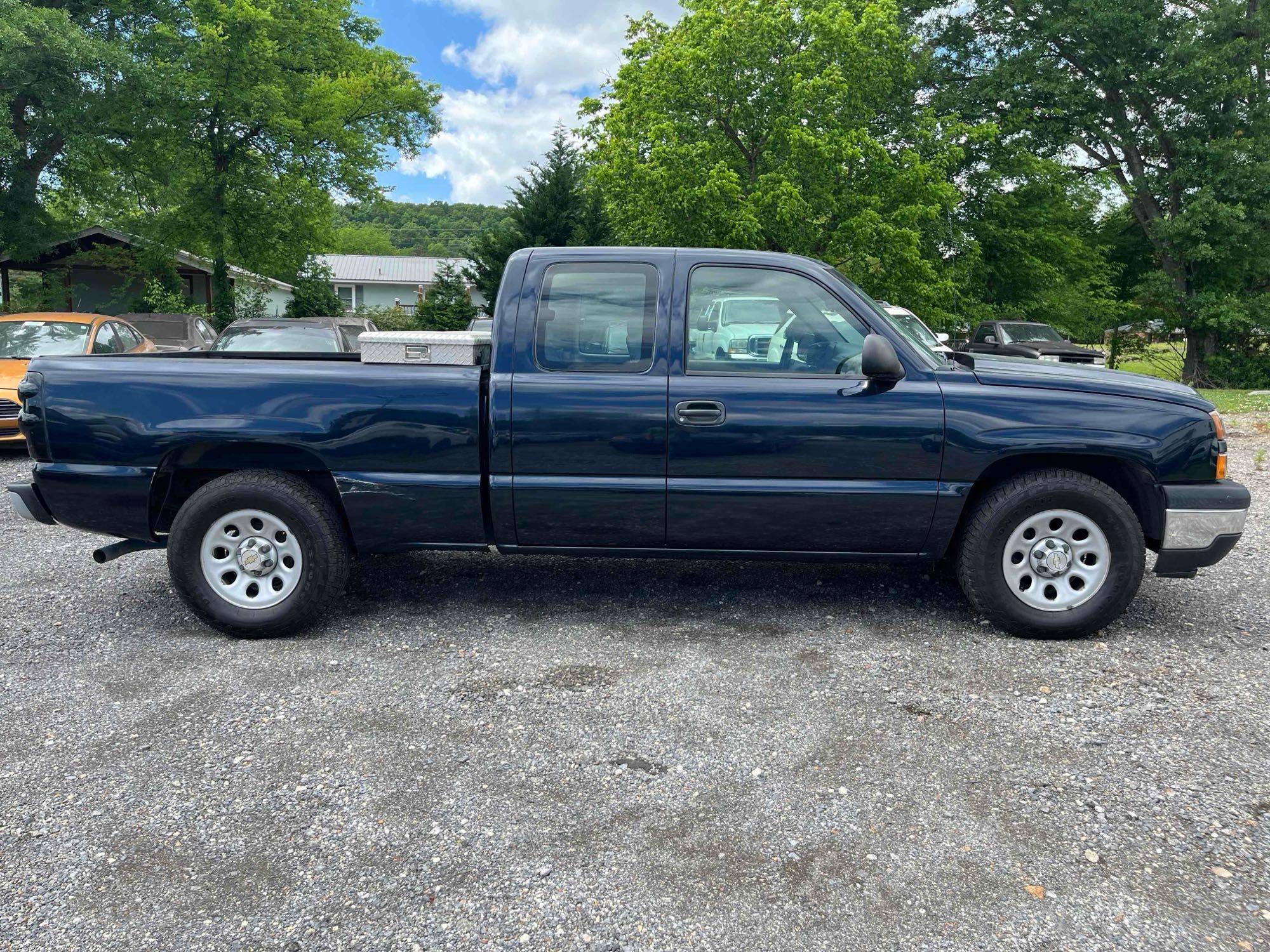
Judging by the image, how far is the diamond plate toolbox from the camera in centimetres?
467

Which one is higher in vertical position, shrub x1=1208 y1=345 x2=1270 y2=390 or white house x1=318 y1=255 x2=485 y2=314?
white house x1=318 y1=255 x2=485 y2=314

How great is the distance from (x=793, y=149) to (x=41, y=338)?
17356 millimetres

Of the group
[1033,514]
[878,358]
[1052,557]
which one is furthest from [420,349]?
[1052,557]

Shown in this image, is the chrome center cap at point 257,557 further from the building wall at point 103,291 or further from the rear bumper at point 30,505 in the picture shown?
the building wall at point 103,291

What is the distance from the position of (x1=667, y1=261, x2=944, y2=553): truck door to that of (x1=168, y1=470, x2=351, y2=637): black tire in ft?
5.60

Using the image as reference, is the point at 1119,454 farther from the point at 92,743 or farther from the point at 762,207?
the point at 762,207

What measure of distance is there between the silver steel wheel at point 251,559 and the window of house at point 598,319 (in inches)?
61.0

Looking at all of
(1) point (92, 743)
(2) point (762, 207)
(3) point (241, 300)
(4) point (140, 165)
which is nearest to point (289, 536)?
(1) point (92, 743)

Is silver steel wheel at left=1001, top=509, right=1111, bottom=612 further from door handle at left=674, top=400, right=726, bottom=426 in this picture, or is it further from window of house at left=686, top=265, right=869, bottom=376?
door handle at left=674, top=400, right=726, bottom=426

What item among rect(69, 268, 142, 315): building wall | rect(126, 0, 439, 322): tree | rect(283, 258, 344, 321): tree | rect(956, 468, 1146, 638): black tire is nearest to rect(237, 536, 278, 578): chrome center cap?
rect(956, 468, 1146, 638): black tire

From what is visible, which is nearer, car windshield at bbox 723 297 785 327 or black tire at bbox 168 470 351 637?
black tire at bbox 168 470 351 637

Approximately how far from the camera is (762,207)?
23594 mm

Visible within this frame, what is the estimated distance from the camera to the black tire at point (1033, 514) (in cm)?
453

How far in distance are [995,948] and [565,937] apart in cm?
111
